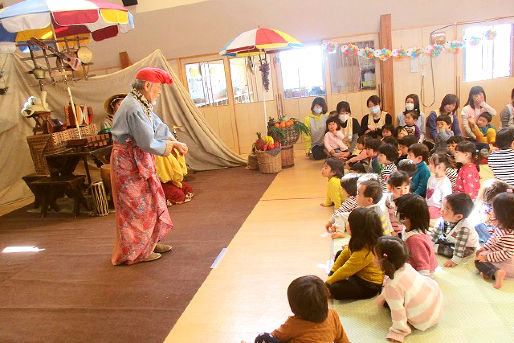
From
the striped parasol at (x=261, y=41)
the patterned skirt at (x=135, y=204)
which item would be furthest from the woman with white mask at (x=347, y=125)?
the patterned skirt at (x=135, y=204)

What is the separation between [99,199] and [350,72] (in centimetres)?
445

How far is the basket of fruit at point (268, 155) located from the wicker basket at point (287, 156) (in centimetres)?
19

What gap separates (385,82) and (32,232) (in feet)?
17.6

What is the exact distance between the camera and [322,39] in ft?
21.9

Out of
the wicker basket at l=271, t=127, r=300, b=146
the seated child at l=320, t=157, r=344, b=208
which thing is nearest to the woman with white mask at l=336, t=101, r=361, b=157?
Result: the wicker basket at l=271, t=127, r=300, b=146

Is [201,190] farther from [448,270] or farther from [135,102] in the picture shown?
[448,270]

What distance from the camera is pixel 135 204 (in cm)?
310

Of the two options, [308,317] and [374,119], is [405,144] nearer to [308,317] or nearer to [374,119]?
[374,119]

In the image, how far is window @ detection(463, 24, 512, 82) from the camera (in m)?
6.17

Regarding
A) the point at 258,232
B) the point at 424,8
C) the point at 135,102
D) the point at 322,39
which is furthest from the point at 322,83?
the point at 135,102

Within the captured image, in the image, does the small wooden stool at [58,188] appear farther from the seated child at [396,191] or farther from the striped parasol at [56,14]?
the seated child at [396,191]

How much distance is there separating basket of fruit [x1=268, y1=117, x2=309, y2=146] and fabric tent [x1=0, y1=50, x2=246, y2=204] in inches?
37.7

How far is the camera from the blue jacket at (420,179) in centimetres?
369

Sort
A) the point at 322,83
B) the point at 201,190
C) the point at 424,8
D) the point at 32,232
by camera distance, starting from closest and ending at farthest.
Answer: the point at 32,232
the point at 201,190
the point at 424,8
the point at 322,83
